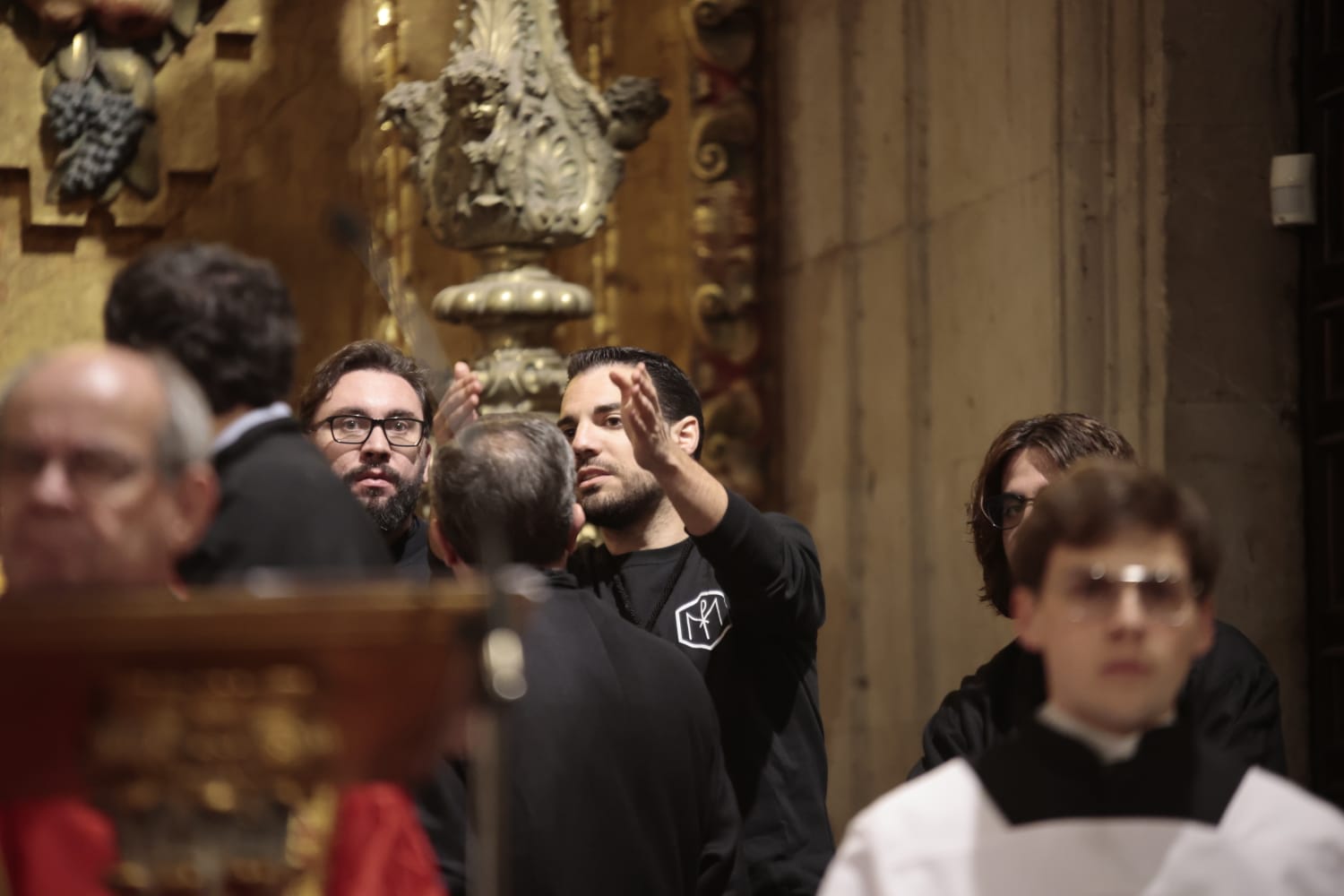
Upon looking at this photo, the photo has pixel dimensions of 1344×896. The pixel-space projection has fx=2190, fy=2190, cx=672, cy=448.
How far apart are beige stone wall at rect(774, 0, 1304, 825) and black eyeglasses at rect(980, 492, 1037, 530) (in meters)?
1.48

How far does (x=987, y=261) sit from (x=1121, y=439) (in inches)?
82.8

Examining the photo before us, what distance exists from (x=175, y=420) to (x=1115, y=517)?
3.44 ft

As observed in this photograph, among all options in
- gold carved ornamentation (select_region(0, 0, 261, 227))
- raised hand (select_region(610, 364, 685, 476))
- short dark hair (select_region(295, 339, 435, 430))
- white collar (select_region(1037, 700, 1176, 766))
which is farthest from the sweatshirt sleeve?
gold carved ornamentation (select_region(0, 0, 261, 227))

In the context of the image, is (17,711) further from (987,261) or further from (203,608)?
(987,261)

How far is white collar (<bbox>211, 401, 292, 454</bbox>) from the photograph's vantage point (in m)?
2.69

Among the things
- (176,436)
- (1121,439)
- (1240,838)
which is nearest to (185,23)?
(1121,439)

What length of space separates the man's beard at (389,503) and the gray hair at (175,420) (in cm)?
221

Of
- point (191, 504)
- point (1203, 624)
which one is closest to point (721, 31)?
point (1203, 624)

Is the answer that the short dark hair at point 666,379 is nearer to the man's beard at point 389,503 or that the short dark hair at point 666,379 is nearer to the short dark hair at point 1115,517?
the man's beard at point 389,503

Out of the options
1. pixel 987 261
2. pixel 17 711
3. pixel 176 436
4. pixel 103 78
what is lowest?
pixel 17 711

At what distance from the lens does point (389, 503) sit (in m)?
Answer: 4.62

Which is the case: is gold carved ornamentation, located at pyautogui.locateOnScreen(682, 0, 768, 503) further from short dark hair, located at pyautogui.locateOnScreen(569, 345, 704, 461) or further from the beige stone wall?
short dark hair, located at pyautogui.locateOnScreen(569, 345, 704, 461)

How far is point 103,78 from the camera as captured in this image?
21.7 ft

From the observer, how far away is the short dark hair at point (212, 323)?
2.72m
